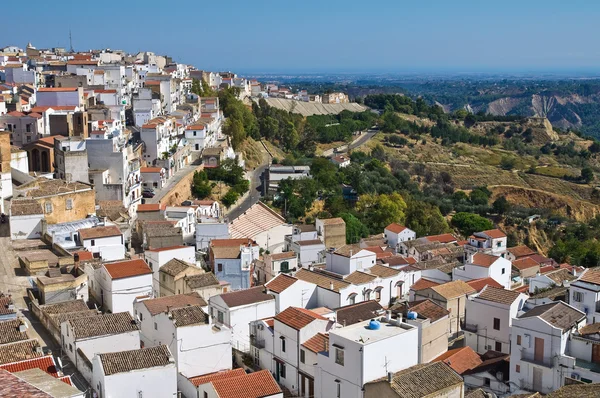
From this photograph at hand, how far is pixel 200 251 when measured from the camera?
1190 inches

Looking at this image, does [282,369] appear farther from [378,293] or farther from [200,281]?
[378,293]

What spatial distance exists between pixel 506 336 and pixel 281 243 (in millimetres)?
14252

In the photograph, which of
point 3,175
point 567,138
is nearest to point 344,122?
point 567,138

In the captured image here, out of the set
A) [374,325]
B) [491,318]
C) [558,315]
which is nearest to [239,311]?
[374,325]

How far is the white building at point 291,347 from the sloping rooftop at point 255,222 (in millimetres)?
12655

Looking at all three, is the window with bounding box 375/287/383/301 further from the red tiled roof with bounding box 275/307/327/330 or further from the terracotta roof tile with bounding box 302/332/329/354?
the terracotta roof tile with bounding box 302/332/329/354

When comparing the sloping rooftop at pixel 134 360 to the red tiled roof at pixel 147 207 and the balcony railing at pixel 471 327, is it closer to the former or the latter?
the balcony railing at pixel 471 327

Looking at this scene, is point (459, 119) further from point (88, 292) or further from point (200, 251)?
point (88, 292)

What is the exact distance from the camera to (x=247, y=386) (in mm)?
16656

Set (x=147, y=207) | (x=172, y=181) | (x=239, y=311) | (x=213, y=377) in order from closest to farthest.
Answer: (x=213, y=377)
(x=239, y=311)
(x=147, y=207)
(x=172, y=181)

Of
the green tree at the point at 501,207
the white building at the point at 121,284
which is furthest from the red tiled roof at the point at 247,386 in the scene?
the green tree at the point at 501,207

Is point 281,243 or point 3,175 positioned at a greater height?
point 3,175

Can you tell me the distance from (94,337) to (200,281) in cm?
647

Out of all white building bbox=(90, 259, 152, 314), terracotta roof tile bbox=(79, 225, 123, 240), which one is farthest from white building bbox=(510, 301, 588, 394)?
terracotta roof tile bbox=(79, 225, 123, 240)
